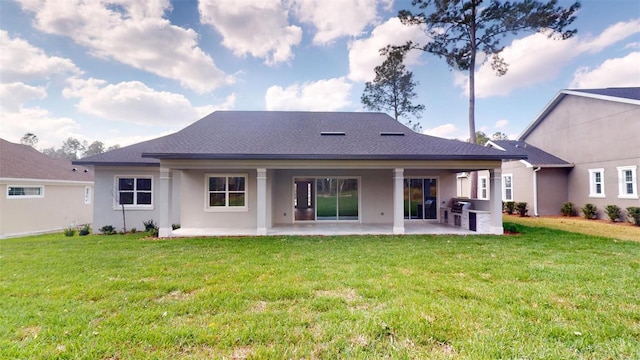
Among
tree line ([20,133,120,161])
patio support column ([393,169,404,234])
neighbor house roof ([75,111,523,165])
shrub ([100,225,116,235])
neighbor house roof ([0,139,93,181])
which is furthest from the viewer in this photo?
tree line ([20,133,120,161])

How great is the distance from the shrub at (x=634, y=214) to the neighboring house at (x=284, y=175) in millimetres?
7060

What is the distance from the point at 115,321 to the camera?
3109mm

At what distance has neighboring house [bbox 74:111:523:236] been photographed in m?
8.91

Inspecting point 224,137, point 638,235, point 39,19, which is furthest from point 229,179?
point 638,235

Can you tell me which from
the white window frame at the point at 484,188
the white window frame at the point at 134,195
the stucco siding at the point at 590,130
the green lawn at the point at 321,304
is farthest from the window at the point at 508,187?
the white window frame at the point at 134,195

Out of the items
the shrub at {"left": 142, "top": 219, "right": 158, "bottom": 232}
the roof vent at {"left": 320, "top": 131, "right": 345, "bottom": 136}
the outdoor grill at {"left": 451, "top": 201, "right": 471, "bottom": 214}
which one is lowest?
the shrub at {"left": 142, "top": 219, "right": 158, "bottom": 232}

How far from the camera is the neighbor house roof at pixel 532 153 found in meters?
15.2

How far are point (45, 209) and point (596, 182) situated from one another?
2943cm

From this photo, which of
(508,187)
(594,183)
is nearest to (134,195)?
(508,187)

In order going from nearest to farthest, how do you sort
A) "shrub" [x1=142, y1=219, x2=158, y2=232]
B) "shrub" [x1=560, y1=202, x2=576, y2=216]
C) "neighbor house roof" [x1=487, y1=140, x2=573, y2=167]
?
"shrub" [x1=142, y1=219, x2=158, y2=232]
"shrub" [x1=560, y1=202, x2=576, y2=216]
"neighbor house roof" [x1=487, y1=140, x2=573, y2=167]

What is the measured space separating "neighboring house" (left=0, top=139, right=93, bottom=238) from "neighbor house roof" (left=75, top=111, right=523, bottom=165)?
267 inches

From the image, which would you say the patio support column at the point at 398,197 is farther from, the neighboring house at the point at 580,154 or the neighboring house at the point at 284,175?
the neighboring house at the point at 580,154

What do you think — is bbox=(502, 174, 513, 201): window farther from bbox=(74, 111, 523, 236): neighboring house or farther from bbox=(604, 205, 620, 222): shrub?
bbox=(74, 111, 523, 236): neighboring house

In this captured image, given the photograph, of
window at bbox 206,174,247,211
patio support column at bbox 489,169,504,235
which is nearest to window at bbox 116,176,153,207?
window at bbox 206,174,247,211
